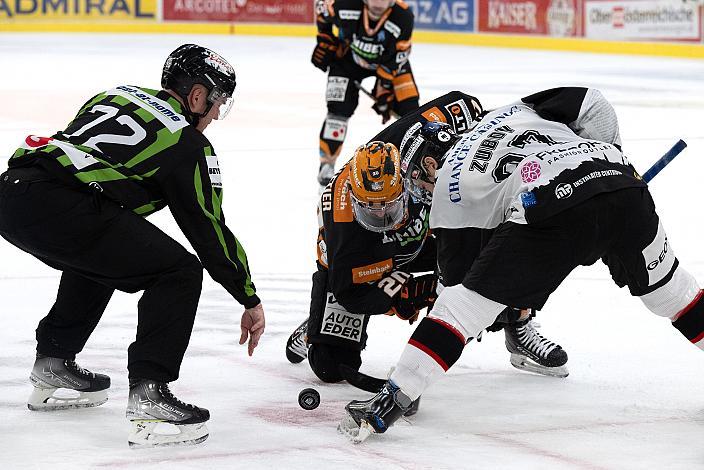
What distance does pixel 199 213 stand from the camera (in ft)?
10.8

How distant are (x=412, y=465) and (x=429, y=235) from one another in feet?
3.38

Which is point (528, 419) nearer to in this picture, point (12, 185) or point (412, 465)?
point (412, 465)

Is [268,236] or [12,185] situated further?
[268,236]

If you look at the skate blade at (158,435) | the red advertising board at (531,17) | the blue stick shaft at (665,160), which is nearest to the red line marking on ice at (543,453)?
the skate blade at (158,435)

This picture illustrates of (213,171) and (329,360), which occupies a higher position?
(213,171)

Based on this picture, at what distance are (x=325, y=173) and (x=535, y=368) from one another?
3.77 metres

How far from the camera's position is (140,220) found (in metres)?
3.34

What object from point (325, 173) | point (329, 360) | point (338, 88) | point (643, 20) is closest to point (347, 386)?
point (329, 360)

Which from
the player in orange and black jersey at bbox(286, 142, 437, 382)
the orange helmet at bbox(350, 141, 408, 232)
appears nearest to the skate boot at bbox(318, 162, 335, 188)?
the player in orange and black jersey at bbox(286, 142, 437, 382)

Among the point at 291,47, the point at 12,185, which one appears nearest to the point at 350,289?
the point at 12,185

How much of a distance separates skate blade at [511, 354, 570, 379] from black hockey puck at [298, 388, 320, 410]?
79 cm

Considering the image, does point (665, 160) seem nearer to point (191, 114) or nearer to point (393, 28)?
point (191, 114)

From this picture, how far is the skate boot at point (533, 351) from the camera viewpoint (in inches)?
158

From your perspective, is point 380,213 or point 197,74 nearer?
point 197,74
